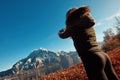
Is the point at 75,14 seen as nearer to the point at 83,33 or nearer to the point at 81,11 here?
the point at 81,11

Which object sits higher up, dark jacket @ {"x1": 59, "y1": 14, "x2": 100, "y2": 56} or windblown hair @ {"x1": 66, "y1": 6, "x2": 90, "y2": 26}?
windblown hair @ {"x1": 66, "y1": 6, "x2": 90, "y2": 26}

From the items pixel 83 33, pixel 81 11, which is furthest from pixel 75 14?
pixel 83 33

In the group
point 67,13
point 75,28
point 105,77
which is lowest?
point 105,77

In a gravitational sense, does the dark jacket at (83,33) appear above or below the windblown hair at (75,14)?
below

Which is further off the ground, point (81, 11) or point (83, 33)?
point (81, 11)

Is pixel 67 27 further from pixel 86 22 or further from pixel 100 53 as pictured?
pixel 100 53

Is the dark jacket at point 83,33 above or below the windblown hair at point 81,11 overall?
below

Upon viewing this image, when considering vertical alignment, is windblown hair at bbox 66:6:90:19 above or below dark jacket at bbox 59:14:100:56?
above

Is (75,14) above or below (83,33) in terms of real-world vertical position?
above

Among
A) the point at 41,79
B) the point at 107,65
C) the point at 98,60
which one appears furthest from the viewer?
the point at 41,79

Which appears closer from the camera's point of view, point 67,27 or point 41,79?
point 67,27

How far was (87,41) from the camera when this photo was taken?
13.1ft

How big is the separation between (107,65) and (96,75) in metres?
0.38

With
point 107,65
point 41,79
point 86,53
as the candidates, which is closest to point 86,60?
point 86,53
